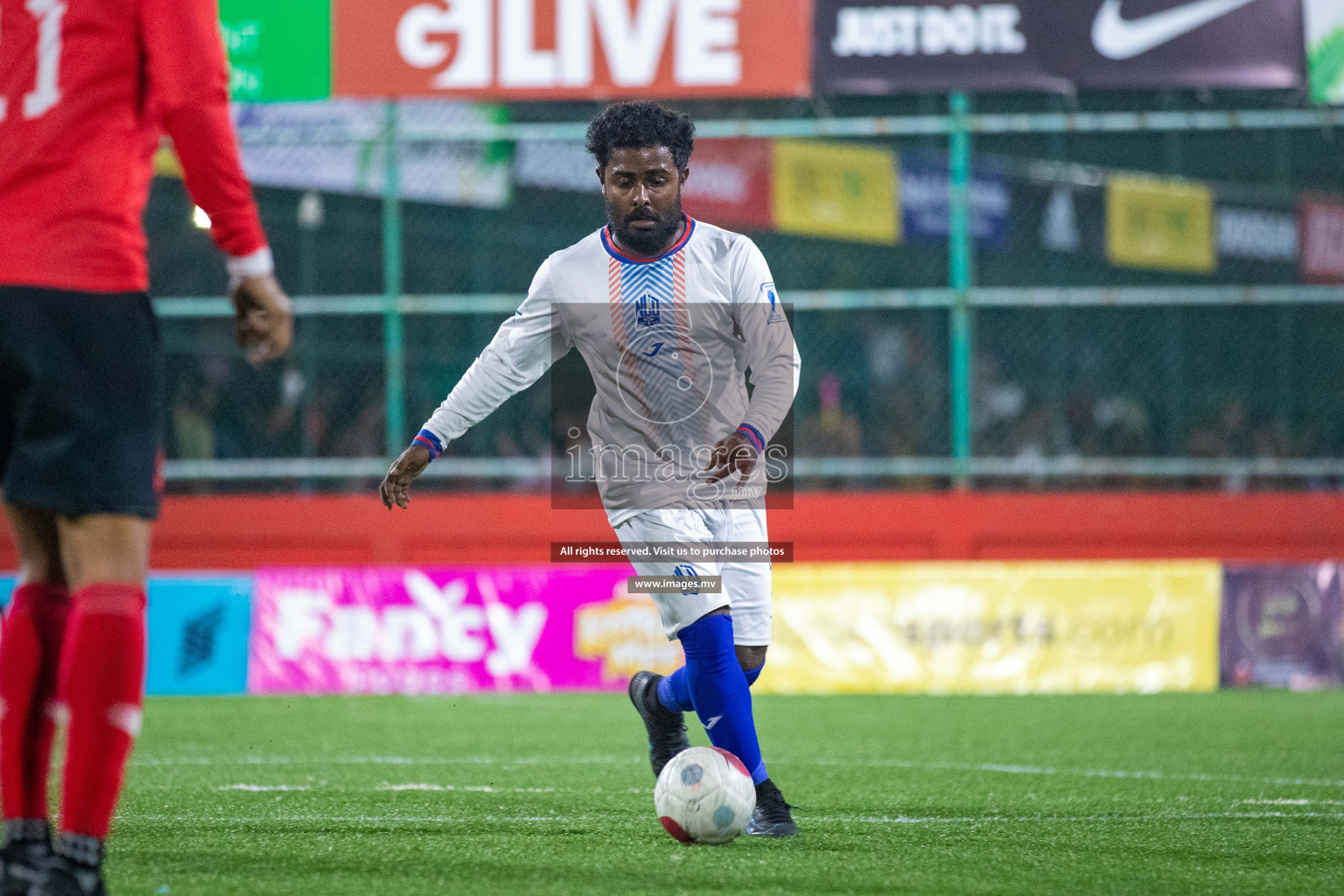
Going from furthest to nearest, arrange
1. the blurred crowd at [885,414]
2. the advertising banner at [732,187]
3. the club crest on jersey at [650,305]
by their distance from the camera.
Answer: the advertising banner at [732,187], the blurred crowd at [885,414], the club crest on jersey at [650,305]

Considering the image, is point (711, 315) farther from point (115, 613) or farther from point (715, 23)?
point (715, 23)

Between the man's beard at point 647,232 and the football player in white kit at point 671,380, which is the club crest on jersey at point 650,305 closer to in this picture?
the football player in white kit at point 671,380

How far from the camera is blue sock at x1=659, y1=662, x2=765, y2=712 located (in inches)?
184

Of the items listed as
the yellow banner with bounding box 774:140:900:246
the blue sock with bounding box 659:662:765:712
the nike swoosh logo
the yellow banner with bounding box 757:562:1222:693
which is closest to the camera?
the blue sock with bounding box 659:662:765:712

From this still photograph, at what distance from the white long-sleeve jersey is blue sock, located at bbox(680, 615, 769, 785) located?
0.39 meters

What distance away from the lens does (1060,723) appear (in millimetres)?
7965

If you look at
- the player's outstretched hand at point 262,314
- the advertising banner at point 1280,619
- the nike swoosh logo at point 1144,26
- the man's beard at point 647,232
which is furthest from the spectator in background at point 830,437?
the player's outstretched hand at point 262,314

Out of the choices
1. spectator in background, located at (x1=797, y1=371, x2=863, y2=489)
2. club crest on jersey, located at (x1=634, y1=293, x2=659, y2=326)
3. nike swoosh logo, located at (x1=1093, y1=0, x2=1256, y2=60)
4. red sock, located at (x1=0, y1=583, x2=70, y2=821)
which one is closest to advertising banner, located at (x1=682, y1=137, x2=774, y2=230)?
spectator in background, located at (x1=797, y1=371, x2=863, y2=489)

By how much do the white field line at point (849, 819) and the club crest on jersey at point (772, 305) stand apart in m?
1.46

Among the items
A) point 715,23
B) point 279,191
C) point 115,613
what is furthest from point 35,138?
point 279,191

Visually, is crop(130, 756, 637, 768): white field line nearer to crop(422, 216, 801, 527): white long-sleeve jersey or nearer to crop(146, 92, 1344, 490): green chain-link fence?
crop(422, 216, 801, 527): white long-sleeve jersey

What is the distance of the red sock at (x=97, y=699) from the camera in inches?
113

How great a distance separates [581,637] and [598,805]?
510cm

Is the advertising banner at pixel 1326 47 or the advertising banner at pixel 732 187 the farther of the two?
the advertising banner at pixel 732 187
